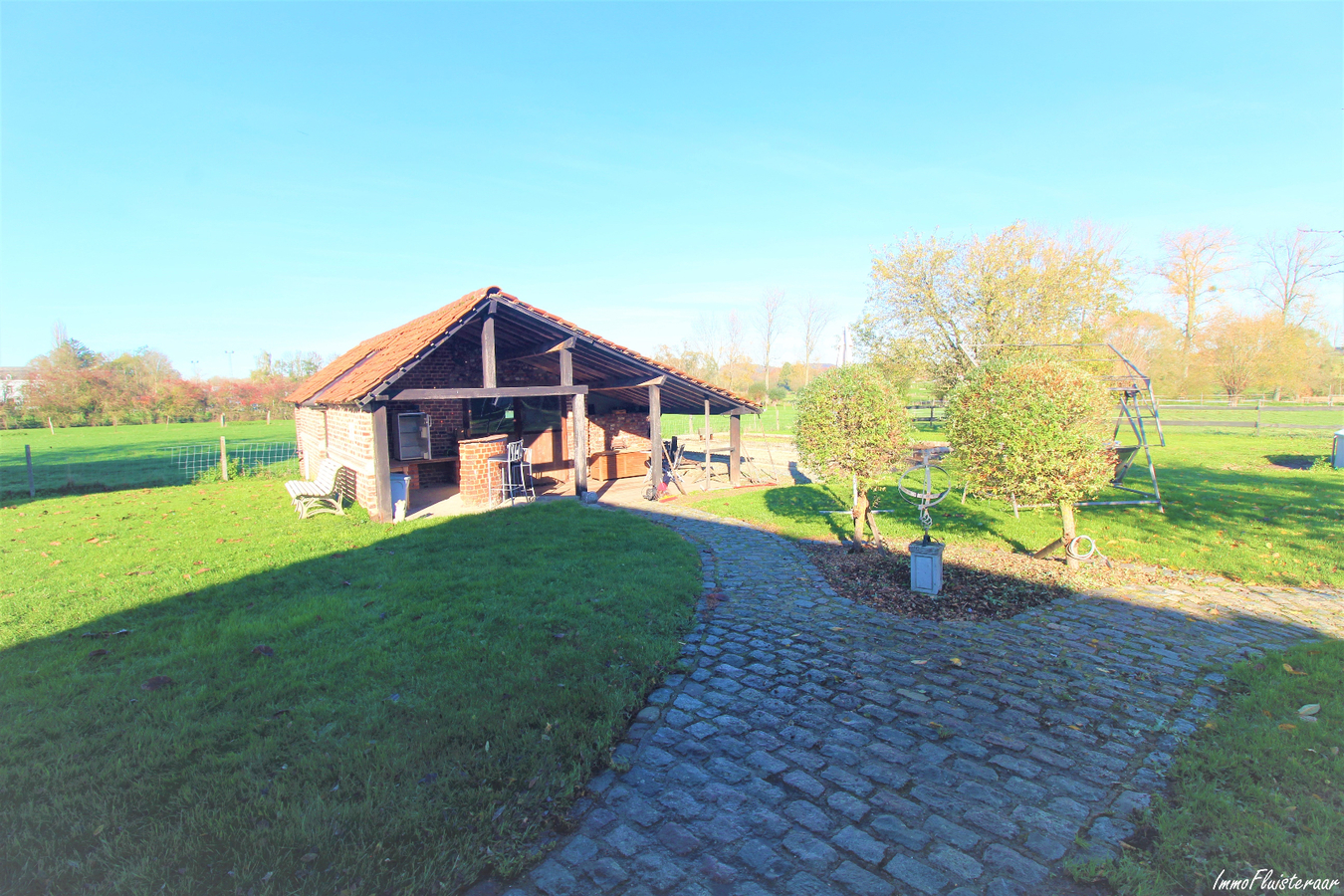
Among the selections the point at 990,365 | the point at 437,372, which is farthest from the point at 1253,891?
the point at 437,372

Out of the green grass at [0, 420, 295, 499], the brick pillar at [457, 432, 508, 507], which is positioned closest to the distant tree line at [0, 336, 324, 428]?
the green grass at [0, 420, 295, 499]

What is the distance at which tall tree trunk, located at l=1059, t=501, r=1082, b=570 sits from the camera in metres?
7.14

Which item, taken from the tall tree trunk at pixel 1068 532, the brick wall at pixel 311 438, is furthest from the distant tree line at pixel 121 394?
the tall tree trunk at pixel 1068 532

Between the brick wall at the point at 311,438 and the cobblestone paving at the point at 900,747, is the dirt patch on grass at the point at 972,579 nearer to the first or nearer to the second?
the cobblestone paving at the point at 900,747

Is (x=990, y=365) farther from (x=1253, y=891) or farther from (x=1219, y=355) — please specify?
(x=1219, y=355)

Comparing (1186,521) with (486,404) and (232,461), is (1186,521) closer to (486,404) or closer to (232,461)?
(486,404)

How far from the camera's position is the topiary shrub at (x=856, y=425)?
7.65m

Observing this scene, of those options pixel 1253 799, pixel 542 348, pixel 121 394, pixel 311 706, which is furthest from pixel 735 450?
pixel 121 394

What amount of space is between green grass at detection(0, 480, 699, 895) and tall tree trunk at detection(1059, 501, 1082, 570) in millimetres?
4493

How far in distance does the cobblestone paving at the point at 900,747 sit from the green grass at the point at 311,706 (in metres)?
0.42

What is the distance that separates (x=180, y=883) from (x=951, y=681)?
4.50 m

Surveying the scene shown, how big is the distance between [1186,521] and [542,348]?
12.4 m

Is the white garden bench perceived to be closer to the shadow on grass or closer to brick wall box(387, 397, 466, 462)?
brick wall box(387, 397, 466, 462)

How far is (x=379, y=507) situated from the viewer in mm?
10391
